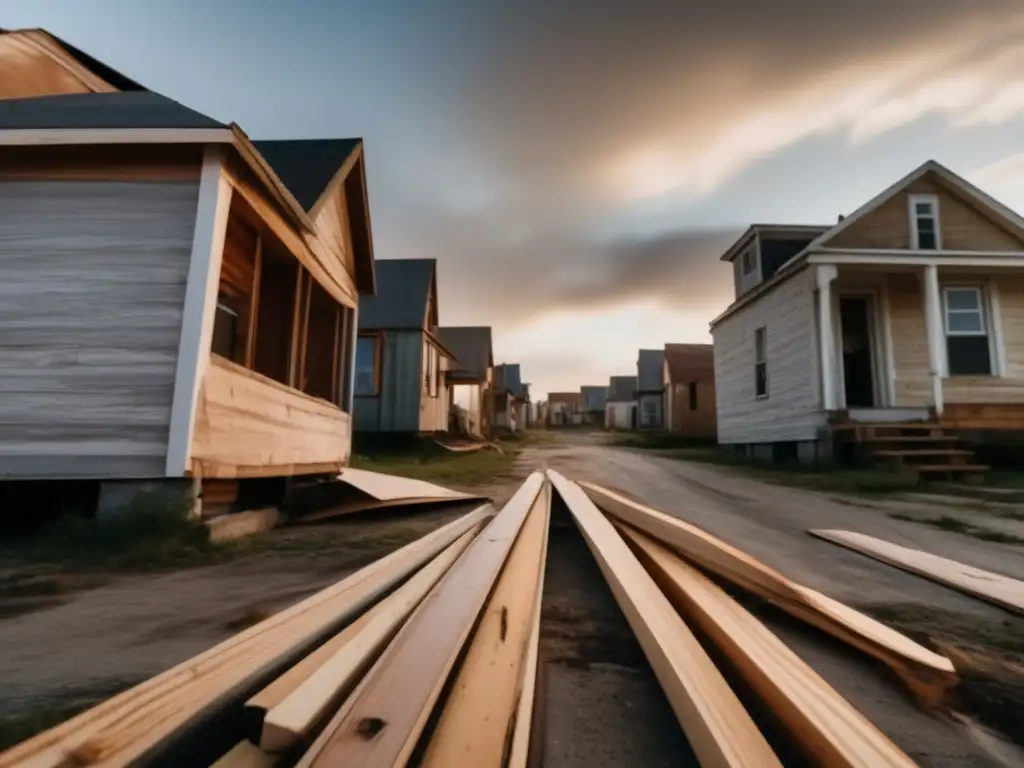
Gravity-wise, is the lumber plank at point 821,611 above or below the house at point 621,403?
below

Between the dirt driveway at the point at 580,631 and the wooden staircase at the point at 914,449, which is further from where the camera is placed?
the wooden staircase at the point at 914,449

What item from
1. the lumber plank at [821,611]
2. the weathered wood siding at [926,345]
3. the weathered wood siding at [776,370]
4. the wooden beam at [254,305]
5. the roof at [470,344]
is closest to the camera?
the lumber plank at [821,611]

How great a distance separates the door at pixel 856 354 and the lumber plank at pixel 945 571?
34.0ft

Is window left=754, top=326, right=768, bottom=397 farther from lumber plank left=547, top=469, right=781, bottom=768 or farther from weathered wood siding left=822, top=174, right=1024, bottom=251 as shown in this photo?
lumber plank left=547, top=469, right=781, bottom=768

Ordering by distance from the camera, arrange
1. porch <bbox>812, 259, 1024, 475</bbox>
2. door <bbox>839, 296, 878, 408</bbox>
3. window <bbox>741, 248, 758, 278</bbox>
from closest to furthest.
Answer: porch <bbox>812, 259, 1024, 475</bbox>, door <bbox>839, 296, 878, 408</bbox>, window <bbox>741, 248, 758, 278</bbox>

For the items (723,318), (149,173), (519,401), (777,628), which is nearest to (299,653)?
(777,628)

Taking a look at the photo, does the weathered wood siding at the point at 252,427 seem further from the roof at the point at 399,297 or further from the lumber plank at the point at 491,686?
the roof at the point at 399,297

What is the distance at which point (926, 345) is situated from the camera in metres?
11.5

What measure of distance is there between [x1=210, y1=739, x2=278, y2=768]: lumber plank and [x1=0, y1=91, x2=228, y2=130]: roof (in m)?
4.77

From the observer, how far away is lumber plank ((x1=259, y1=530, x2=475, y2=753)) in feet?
3.51

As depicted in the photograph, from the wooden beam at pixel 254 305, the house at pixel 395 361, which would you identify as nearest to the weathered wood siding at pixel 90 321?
the wooden beam at pixel 254 305

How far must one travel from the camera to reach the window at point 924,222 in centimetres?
1155

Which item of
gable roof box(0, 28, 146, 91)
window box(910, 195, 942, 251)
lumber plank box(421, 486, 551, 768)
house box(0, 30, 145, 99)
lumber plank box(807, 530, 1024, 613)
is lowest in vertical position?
lumber plank box(807, 530, 1024, 613)

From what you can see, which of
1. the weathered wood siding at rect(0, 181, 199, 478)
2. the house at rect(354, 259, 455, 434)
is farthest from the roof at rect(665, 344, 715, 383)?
the weathered wood siding at rect(0, 181, 199, 478)
